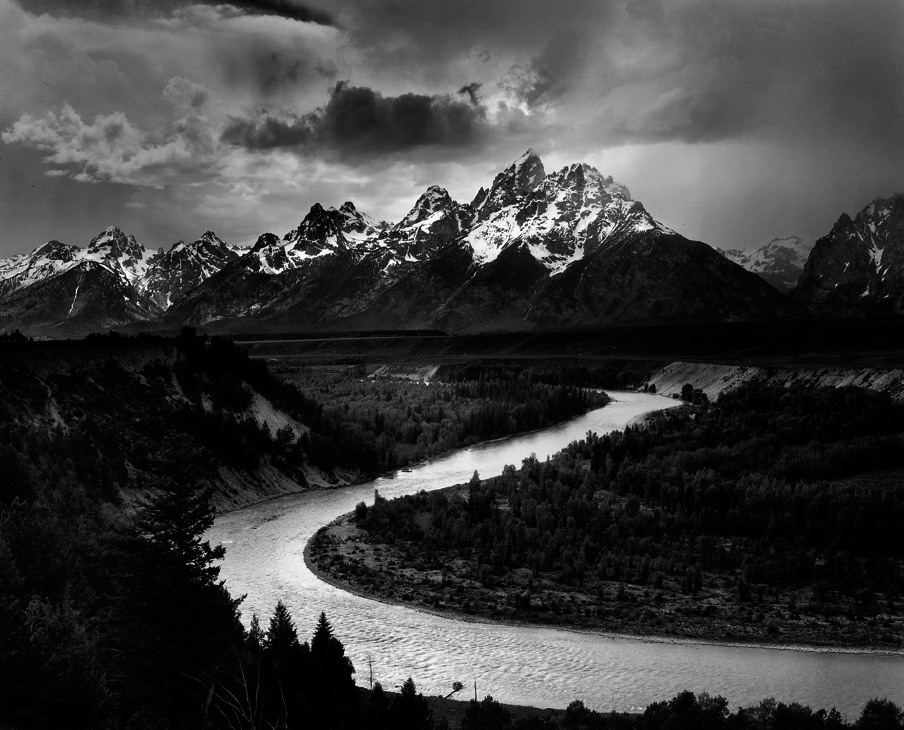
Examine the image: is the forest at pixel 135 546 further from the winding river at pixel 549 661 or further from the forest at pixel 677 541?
the forest at pixel 677 541

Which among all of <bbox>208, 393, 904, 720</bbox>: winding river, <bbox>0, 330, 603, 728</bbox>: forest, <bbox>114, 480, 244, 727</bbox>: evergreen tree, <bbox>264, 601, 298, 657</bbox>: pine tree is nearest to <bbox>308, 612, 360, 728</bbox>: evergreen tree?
<bbox>0, 330, 603, 728</bbox>: forest

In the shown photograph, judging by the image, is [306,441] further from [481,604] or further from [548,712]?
[548,712]

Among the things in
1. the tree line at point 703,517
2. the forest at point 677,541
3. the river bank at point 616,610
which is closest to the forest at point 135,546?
the river bank at point 616,610

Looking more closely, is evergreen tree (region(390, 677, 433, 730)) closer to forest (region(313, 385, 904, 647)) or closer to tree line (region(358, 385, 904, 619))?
forest (region(313, 385, 904, 647))

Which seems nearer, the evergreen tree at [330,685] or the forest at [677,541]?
the evergreen tree at [330,685]

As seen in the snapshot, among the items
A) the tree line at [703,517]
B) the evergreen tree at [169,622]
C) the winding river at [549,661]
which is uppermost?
the evergreen tree at [169,622]

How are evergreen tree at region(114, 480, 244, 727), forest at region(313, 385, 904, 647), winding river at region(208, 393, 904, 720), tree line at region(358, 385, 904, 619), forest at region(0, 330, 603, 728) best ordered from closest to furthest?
forest at region(0, 330, 603, 728) < evergreen tree at region(114, 480, 244, 727) < winding river at region(208, 393, 904, 720) < forest at region(313, 385, 904, 647) < tree line at region(358, 385, 904, 619)

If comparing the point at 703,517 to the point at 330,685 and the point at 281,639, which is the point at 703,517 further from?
the point at 330,685
